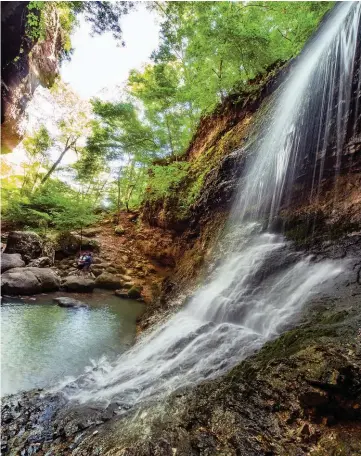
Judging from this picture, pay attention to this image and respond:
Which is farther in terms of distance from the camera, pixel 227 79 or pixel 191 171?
pixel 191 171

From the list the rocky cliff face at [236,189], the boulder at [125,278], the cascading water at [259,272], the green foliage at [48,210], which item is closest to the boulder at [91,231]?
the green foliage at [48,210]

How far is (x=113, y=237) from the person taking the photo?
16.5 metres

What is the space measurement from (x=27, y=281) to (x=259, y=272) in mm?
7781

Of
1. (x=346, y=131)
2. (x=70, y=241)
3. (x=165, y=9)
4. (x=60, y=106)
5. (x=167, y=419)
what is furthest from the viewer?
(x=60, y=106)

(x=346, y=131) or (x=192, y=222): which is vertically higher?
(x=346, y=131)

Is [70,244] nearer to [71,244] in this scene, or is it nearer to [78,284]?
[71,244]

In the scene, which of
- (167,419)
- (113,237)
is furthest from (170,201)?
(167,419)

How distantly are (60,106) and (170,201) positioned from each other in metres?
15.7

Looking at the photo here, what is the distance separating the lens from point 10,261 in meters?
10.1

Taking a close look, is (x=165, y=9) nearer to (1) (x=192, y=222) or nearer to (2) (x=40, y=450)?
(1) (x=192, y=222)

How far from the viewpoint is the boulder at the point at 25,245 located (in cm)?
1140

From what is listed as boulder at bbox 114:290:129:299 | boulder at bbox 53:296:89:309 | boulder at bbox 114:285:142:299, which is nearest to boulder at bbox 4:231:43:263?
boulder at bbox 53:296:89:309

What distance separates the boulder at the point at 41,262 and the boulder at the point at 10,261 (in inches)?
21.6

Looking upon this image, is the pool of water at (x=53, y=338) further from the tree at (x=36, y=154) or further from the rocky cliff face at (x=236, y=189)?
the tree at (x=36, y=154)
